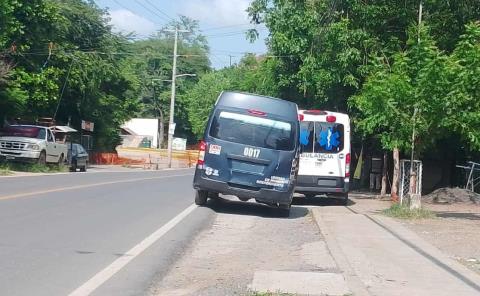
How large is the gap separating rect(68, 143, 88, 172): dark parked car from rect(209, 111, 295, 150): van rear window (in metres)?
21.7

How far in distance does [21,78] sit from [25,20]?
298 cm

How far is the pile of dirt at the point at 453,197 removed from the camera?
22031 mm

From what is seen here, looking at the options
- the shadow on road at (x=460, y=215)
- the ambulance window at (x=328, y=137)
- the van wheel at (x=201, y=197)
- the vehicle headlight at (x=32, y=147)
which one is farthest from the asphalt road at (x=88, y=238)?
the vehicle headlight at (x=32, y=147)

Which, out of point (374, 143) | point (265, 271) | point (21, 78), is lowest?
point (265, 271)

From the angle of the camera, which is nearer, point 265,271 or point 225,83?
point 265,271

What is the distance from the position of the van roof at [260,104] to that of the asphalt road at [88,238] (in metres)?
2.64

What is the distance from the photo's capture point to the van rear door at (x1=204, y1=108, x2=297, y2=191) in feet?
50.4

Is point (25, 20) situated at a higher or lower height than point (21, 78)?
higher

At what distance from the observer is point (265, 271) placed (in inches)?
360

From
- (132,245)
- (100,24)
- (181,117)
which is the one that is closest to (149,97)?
(181,117)

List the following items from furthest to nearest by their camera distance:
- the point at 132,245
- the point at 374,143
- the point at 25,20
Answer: the point at 25,20 → the point at 374,143 → the point at 132,245

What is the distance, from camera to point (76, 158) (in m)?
36.3

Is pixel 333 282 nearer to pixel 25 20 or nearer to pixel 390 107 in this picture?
pixel 390 107

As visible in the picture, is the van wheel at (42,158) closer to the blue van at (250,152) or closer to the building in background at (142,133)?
the blue van at (250,152)
